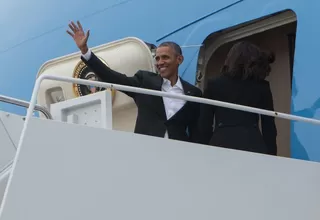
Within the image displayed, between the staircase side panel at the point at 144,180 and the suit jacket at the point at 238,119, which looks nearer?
the staircase side panel at the point at 144,180

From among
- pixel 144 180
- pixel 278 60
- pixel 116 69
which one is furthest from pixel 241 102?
pixel 278 60

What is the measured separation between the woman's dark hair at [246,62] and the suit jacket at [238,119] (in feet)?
0.12

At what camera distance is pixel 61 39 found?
4.77 meters

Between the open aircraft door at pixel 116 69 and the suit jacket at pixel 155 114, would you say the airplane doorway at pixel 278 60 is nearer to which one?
the open aircraft door at pixel 116 69

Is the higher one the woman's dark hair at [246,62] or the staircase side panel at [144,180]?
the woman's dark hair at [246,62]

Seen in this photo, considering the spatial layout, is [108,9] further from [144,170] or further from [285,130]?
[144,170]

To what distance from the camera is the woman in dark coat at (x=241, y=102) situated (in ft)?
9.11

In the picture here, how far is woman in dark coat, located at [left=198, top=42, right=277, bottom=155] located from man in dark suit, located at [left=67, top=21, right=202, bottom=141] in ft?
0.27

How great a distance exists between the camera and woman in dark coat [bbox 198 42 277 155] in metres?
2.78

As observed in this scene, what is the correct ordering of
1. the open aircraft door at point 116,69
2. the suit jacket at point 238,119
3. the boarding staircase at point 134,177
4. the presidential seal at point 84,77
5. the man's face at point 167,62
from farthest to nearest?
the presidential seal at point 84,77 → the open aircraft door at point 116,69 → the man's face at point 167,62 → the suit jacket at point 238,119 → the boarding staircase at point 134,177

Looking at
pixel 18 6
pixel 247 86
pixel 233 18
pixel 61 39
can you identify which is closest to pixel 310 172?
pixel 247 86

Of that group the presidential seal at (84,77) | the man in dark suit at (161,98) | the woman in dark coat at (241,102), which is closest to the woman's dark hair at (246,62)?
the woman in dark coat at (241,102)

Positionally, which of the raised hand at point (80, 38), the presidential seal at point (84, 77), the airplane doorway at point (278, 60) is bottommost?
the raised hand at point (80, 38)

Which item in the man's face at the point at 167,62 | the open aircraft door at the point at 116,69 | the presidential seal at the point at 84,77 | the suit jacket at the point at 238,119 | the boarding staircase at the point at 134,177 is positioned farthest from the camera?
the presidential seal at the point at 84,77
